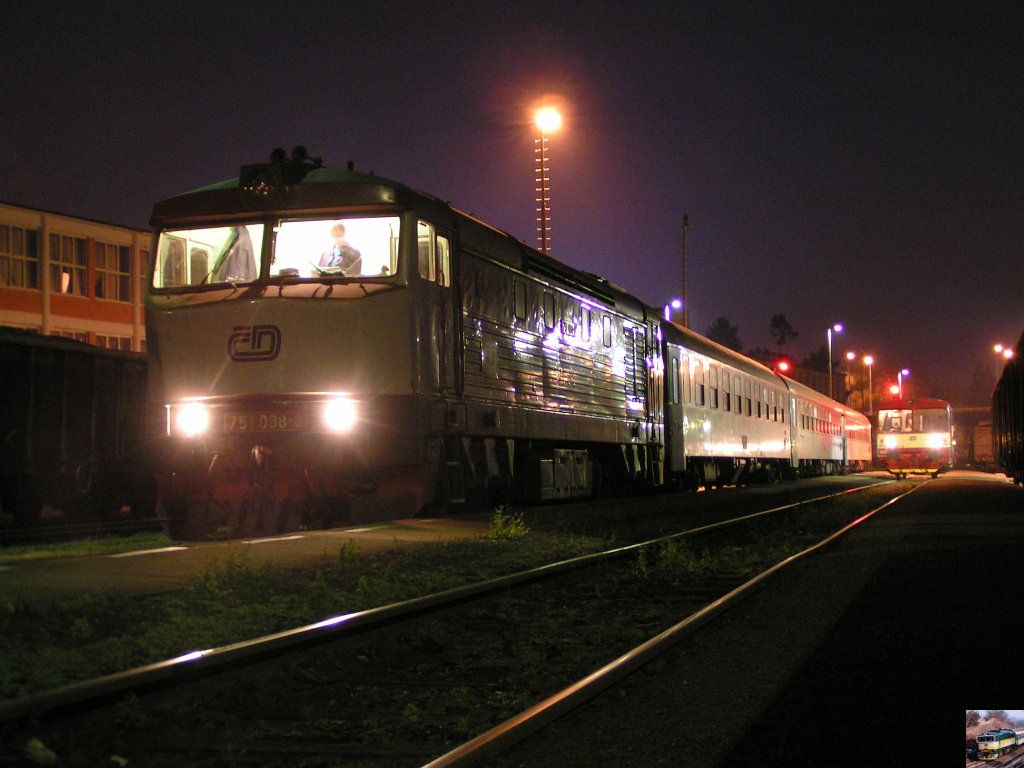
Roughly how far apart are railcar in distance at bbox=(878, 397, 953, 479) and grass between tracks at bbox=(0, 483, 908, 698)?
3652 centimetres

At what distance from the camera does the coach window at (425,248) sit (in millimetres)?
11523

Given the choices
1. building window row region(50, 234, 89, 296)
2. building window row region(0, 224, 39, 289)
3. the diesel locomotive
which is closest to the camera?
the diesel locomotive

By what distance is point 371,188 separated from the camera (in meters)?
11.2

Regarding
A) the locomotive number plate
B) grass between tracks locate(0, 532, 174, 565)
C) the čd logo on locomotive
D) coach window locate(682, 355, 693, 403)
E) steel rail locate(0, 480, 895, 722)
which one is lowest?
steel rail locate(0, 480, 895, 722)

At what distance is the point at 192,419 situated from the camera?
11.1 metres

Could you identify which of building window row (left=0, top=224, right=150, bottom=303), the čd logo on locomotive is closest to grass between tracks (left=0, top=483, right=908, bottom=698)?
the čd logo on locomotive

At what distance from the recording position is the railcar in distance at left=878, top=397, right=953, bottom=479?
48.7m

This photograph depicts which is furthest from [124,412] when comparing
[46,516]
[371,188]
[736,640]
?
[736,640]

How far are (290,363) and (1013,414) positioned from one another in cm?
2699

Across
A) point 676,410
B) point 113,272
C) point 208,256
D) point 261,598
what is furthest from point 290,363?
point 113,272

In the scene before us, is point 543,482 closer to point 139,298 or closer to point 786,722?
point 786,722

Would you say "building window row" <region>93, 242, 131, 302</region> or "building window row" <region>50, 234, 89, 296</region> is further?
"building window row" <region>93, 242, 131, 302</region>

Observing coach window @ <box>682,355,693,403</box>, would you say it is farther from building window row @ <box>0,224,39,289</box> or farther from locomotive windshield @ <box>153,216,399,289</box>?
building window row @ <box>0,224,39,289</box>

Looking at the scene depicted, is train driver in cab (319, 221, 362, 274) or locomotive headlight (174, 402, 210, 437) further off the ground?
train driver in cab (319, 221, 362, 274)
